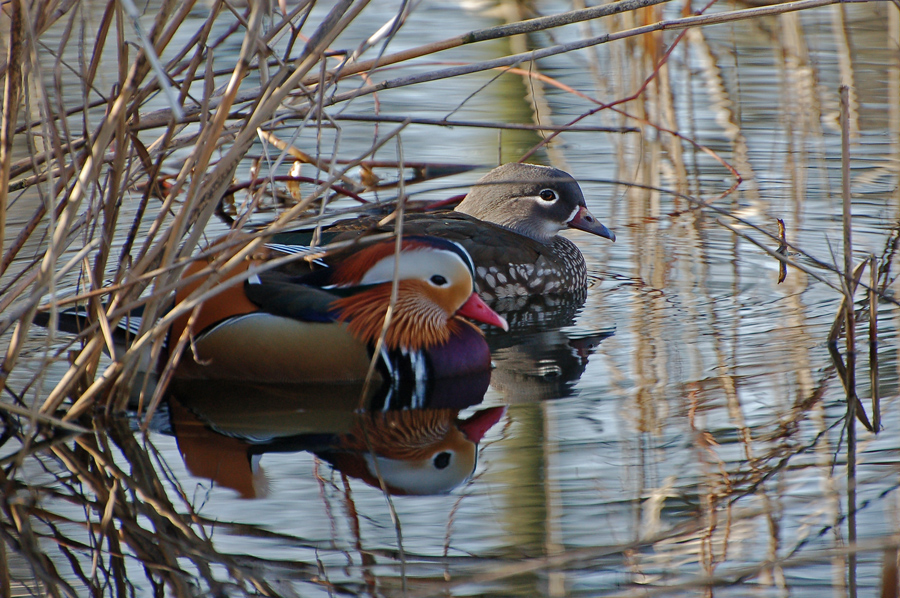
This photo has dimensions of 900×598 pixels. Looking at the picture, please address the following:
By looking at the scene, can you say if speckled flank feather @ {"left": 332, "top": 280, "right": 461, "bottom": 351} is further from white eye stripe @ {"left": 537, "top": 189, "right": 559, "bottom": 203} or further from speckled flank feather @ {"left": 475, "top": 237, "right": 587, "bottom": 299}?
white eye stripe @ {"left": 537, "top": 189, "right": 559, "bottom": 203}

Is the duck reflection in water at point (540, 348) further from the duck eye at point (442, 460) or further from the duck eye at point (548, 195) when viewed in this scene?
the duck eye at point (548, 195)

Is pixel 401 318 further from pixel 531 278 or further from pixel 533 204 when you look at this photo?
pixel 533 204

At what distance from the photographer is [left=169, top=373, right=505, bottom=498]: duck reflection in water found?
126 inches

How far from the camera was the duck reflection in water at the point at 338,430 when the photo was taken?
126 inches

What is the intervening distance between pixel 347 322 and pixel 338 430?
535 millimetres

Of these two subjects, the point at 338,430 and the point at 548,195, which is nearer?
the point at 338,430

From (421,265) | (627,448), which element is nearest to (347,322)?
(421,265)

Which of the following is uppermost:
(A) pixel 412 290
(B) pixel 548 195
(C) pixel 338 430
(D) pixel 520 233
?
(B) pixel 548 195

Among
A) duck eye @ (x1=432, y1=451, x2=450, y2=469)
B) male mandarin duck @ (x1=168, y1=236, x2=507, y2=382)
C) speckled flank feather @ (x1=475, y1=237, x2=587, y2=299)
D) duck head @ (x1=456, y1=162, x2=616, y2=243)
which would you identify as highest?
duck head @ (x1=456, y1=162, x2=616, y2=243)

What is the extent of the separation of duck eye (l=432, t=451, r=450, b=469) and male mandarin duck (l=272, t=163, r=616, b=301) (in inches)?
66.9

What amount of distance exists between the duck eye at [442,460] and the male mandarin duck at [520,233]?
66.9 inches

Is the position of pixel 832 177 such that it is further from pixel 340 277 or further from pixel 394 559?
pixel 394 559

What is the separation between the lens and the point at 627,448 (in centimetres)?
331

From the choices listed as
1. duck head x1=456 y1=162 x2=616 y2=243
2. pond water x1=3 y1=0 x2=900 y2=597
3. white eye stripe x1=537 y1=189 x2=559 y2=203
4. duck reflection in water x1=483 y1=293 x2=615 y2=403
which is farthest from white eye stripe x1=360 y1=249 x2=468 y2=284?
white eye stripe x1=537 y1=189 x2=559 y2=203
